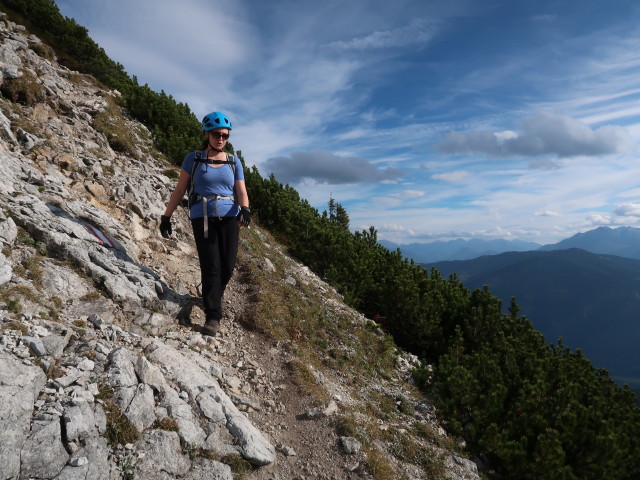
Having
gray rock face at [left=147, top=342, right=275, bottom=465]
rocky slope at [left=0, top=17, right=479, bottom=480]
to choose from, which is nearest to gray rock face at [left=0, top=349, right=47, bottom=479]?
rocky slope at [left=0, top=17, right=479, bottom=480]

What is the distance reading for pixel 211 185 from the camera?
21.4 feet

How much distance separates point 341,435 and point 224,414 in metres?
1.80

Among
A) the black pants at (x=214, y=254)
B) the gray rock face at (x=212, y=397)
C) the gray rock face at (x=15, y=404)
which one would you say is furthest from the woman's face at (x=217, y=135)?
the gray rock face at (x=15, y=404)

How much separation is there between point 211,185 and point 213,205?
37 centimetres

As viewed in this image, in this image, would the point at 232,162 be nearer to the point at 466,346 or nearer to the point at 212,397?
the point at 212,397

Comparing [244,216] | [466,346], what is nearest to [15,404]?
[244,216]

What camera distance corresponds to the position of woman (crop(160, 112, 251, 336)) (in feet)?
21.2

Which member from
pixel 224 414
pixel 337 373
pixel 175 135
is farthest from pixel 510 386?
pixel 175 135

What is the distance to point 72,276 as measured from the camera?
5.91 metres

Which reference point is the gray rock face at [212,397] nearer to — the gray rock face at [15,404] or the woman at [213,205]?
the woman at [213,205]

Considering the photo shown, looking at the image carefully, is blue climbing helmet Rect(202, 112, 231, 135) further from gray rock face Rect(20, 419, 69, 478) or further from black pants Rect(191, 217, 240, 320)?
gray rock face Rect(20, 419, 69, 478)

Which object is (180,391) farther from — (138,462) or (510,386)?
(510,386)

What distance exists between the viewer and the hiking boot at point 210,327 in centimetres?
675

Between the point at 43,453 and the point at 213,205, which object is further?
the point at 213,205
